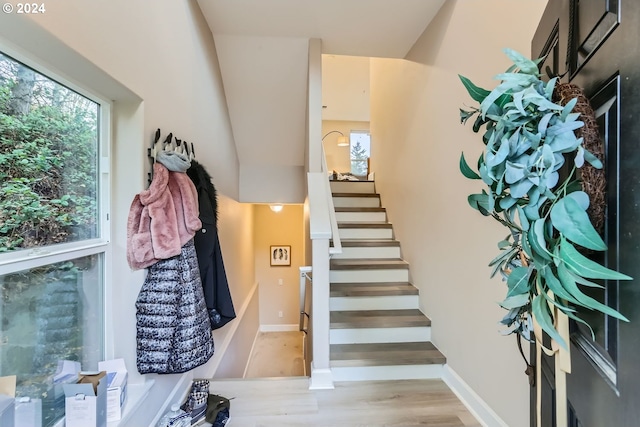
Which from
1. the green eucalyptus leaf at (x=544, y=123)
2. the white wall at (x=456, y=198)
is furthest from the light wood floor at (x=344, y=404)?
the green eucalyptus leaf at (x=544, y=123)

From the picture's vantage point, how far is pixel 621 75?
0.47 m

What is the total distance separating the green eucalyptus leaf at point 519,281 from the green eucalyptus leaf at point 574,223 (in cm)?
14

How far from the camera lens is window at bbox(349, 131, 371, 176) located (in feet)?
23.1

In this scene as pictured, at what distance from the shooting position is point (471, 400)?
1.87 metres

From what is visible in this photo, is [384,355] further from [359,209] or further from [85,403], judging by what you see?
[359,209]

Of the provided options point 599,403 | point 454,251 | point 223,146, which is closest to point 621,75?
point 599,403

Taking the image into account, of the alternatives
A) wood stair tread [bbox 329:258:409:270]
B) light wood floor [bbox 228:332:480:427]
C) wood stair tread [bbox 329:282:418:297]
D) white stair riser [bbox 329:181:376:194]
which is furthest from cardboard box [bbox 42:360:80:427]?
white stair riser [bbox 329:181:376:194]

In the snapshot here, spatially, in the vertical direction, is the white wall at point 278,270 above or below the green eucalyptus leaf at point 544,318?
below

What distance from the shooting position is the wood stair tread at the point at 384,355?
7.31ft

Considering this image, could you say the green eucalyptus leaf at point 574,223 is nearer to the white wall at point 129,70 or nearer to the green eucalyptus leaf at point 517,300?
the green eucalyptus leaf at point 517,300

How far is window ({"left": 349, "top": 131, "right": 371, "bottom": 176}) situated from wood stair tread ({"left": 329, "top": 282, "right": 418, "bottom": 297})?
433 cm

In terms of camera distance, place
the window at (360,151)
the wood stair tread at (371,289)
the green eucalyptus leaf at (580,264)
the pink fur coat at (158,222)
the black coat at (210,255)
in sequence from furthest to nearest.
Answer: the window at (360,151), the wood stair tread at (371,289), the black coat at (210,255), the pink fur coat at (158,222), the green eucalyptus leaf at (580,264)

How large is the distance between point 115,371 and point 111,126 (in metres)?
1.14

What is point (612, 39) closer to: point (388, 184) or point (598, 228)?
point (598, 228)
